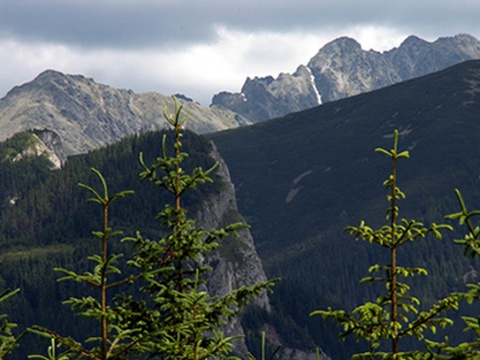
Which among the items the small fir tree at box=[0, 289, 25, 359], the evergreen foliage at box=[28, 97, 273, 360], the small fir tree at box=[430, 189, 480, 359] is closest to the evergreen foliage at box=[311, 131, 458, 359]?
the evergreen foliage at box=[28, 97, 273, 360]

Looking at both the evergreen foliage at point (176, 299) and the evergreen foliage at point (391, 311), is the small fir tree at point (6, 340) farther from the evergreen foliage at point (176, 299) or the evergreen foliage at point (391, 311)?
the evergreen foliage at point (391, 311)

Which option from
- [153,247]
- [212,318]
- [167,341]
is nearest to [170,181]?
[153,247]

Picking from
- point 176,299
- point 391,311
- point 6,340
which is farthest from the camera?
point 176,299

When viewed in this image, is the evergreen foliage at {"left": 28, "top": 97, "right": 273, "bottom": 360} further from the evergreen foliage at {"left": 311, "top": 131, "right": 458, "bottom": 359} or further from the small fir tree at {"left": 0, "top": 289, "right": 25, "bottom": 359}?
the small fir tree at {"left": 0, "top": 289, "right": 25, "bottom": 359}

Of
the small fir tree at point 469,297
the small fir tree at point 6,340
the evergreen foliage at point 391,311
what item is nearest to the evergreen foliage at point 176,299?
the evergreen foliage at point 391,311

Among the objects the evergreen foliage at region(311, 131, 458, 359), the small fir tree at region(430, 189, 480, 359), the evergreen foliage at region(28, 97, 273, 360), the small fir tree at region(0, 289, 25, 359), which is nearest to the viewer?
the small fir tree at region(430, 189, 480, 359)

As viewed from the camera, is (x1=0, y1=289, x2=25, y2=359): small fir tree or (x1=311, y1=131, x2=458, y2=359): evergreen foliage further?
(x1=311, y1=131, x2=458, y2=359): evergreen foliage

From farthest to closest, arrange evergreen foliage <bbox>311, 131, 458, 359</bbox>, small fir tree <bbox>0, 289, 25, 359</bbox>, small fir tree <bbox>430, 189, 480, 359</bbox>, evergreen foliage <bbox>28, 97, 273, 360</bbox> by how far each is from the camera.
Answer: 1. evergreen foliage <bbox>28, 97, 273, 360</bbox>
2. evergreen foliage <bbox>311, 131, 458, 359</bbox>
3. small fir tree <bbox>0, 289, 25, 359</bbox>
4. small fir tree <bbox>430, 189, 480, 359</bbox>

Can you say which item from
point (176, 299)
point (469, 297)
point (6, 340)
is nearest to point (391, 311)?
point (469, 297)

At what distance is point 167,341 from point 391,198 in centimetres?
526

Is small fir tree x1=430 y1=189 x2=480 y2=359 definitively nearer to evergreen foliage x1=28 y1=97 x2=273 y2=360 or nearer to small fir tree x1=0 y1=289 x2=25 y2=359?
small fir tree x1=0 y1=289 x2=25 y2=359

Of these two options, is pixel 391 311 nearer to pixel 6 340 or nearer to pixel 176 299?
pixel 176 299

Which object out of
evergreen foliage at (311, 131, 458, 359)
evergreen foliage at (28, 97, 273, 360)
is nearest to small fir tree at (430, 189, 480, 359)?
evergreen foliage at (311, 131, 458, 359)

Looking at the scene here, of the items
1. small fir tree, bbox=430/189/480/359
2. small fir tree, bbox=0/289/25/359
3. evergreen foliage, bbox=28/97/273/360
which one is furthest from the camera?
evergreen foliage, bbox=28/97/273/360
